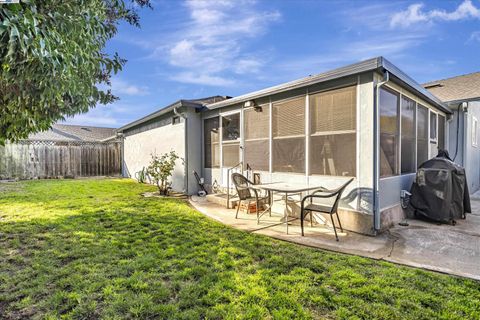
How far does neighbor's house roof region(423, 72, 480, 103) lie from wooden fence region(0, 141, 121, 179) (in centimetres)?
1559

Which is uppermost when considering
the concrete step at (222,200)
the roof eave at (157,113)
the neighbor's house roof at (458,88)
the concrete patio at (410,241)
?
the neighbor's house roof at (458,88)

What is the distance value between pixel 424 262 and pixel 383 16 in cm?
629

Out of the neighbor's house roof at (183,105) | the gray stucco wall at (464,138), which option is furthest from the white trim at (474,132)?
the neighbor's house roof at (183,105)

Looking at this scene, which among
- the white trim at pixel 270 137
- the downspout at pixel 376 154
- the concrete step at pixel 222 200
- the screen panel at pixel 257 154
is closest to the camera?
the downspout at pixel 376 154

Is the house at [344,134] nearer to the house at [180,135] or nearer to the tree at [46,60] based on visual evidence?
the house at [180,135]

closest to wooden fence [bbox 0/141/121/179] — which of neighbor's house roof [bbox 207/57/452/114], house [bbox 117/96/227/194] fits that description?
house [bbox 117/96/227/194]

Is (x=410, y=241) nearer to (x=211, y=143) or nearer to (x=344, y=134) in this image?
(x=344, y=134)

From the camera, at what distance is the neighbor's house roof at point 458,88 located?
7.97 metres

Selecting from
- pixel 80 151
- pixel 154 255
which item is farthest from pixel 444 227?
pixel 80 151

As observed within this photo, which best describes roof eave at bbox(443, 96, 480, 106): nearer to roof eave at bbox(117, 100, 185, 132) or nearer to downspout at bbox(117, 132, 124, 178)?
roof eave at bbox(117, 100, 185, 132)

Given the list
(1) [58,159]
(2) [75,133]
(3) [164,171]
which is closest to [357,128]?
(3) [164,171]

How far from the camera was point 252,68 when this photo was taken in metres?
11.4

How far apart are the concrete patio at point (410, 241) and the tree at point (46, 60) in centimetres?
324

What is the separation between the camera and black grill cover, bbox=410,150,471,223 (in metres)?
4.88
